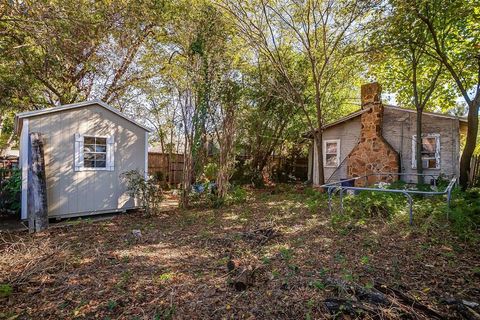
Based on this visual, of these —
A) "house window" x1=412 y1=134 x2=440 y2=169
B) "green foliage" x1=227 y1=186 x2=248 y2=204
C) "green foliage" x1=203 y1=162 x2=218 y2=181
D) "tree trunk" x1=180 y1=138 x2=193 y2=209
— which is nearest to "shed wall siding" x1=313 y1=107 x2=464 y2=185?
"house window" x1=412 y1=134 x2=440 y2=169

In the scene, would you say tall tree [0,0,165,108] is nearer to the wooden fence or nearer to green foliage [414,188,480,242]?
the wooden fence

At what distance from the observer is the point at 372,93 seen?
10008 millimetres

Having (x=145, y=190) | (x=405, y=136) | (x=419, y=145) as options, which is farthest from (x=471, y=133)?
(x=145, y=190)

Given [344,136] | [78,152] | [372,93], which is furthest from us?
[344,136]

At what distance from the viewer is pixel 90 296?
2.99 meters

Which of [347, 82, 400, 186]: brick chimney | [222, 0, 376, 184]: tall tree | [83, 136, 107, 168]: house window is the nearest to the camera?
[83, 136, 107, 168]: house window

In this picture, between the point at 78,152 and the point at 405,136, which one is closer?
the point at 78,152

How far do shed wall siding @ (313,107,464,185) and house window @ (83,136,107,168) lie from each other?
27.4 ft

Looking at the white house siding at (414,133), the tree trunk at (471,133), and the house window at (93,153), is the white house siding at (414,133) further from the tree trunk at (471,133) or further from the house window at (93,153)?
the house window at (93,153)

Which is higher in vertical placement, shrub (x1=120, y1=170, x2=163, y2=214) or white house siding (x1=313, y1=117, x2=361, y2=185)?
white house siding (x1=313, y1=117, x2=361, y2=185)

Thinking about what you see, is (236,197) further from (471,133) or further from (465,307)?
(471,133)

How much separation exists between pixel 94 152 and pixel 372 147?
8.96 metres

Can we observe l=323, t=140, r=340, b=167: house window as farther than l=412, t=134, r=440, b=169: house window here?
Yes

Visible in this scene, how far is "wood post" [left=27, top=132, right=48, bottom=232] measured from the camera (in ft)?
19.2
